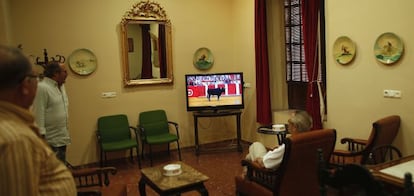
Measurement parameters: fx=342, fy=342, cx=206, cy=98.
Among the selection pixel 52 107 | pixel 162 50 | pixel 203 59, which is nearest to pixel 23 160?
pixel 52 107

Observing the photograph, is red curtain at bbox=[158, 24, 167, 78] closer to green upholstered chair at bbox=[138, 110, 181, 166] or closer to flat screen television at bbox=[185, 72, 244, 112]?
flat screen television at bbox=[185, 72, 244, 112]

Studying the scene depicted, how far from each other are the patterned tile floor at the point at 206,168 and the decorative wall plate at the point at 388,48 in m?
2.12

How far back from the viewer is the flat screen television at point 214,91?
5.30 meters

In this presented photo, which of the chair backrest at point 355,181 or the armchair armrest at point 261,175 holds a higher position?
the chair backrest at point 355,181

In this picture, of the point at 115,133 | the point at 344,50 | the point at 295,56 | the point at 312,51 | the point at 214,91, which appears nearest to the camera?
the point at 344,50

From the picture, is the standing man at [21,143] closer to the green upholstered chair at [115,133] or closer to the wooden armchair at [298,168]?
the wooden armchair at [298,168]

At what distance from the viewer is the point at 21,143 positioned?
108cm

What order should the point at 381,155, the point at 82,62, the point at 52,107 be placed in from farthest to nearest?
1. the point at 82,62
2. the point at 381,155
3. the point at 52,107

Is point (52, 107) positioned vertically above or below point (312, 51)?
below

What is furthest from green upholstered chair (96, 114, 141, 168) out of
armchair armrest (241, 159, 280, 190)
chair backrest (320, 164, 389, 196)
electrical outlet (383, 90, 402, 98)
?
chair backrest (320, 164, 389, 196)

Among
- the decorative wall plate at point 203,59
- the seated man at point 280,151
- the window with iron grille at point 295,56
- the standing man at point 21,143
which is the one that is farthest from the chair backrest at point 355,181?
the decorative wall plate at point 203,59

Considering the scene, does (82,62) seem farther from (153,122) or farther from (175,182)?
(175,182)

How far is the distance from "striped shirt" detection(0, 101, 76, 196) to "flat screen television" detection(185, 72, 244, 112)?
4.11m

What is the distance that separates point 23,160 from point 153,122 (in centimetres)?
413
